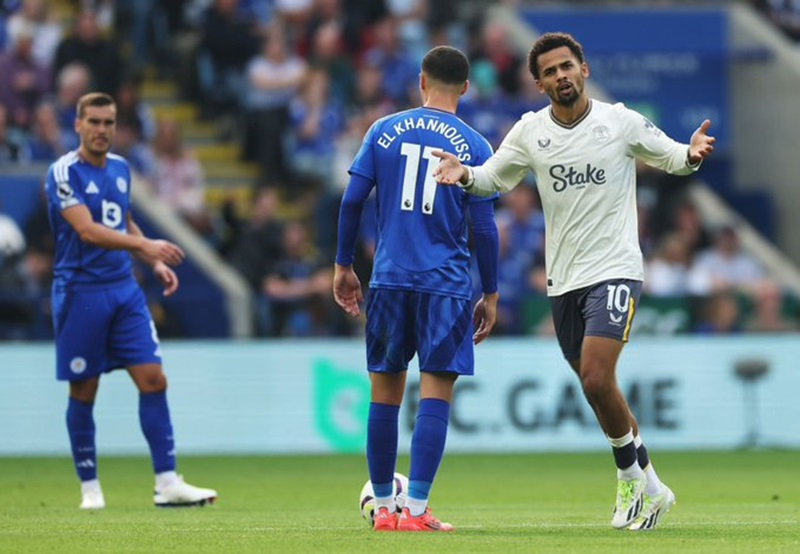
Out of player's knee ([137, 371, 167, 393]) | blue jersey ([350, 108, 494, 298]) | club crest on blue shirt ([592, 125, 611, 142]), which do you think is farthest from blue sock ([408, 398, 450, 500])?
player's knee ([137, 371, 167, 393])

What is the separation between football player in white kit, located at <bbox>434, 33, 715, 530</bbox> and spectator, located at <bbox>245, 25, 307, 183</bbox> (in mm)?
12667

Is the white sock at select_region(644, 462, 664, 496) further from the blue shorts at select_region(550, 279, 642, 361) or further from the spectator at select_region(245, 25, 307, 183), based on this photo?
the spectator at select_region(245, 25, 307, 183)

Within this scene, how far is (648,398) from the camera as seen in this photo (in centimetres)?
1900

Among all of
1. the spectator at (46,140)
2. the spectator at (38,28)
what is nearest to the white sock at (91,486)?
the spectator at (46,140)

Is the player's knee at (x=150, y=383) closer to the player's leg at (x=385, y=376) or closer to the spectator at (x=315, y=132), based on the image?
the player's leg at (x=385, y=376)

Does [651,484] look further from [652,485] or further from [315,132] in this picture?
[315,132]

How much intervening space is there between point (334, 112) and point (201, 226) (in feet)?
8.33

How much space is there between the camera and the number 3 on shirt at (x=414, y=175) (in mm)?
9719

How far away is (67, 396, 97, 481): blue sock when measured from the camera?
12.4 meters

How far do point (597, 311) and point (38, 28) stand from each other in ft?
44.0

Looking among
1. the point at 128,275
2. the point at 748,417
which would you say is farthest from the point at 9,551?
the point at 748,417

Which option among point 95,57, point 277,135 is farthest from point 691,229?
point 95,57

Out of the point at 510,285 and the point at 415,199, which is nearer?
the point at 415,199

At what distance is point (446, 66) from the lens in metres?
9.73
